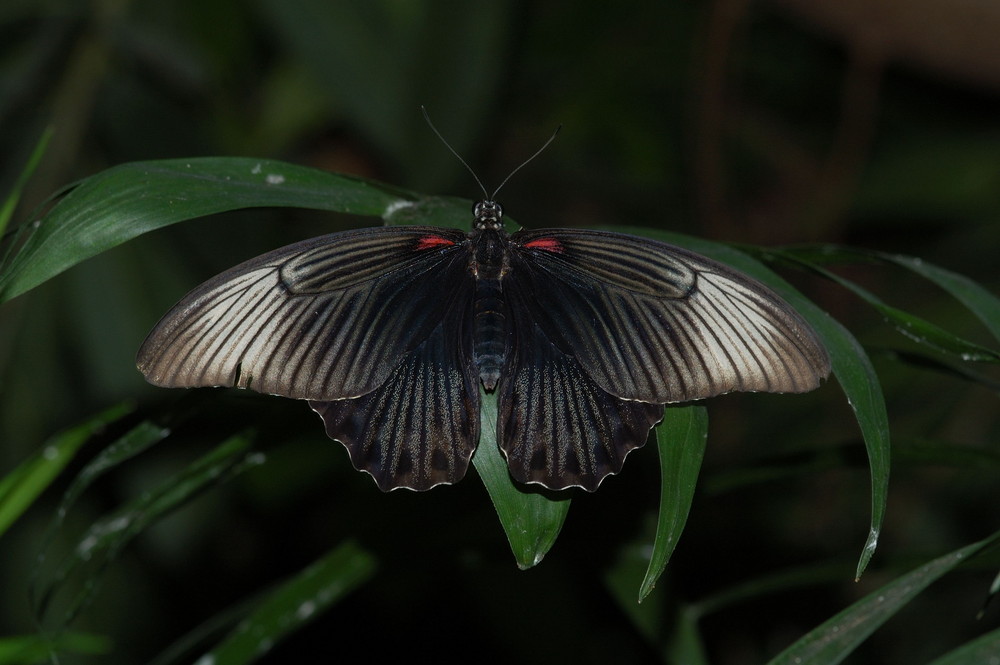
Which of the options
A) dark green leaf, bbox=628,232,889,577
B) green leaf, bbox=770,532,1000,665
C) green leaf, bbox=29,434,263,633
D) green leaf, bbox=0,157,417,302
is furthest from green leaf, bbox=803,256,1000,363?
green leaf, bbox=29,434,263,633

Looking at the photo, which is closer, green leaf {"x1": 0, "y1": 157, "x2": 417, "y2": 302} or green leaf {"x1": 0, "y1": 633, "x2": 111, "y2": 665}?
green leaf {"x1": 0, "y1": 157, "x2": 417, "y2": 302}

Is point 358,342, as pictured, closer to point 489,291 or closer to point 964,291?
point 489,291

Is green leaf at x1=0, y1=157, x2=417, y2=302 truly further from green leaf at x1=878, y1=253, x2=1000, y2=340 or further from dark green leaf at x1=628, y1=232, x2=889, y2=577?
green leaf at x1=878, y1=253, x2=1000, y2=340

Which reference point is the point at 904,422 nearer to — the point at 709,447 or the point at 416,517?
the point at 709,447

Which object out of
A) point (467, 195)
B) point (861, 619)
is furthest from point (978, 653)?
point (467, 195)

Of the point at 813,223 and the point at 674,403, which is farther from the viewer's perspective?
the point at 813,223

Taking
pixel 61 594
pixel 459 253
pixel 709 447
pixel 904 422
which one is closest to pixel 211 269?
pixel 61 594
